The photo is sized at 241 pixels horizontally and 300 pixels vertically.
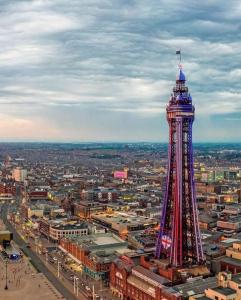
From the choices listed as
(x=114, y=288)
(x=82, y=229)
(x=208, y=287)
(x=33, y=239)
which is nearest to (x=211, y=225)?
(x=82, y=229)

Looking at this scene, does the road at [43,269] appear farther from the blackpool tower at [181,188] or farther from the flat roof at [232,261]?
the flat roof at [232,261]

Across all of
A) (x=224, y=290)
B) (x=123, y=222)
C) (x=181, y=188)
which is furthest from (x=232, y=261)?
(x=123, y=222)

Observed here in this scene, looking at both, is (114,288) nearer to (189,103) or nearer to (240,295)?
(240,295)

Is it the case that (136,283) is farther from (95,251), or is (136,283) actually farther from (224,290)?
(95,251)

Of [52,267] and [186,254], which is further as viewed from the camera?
[52,267]

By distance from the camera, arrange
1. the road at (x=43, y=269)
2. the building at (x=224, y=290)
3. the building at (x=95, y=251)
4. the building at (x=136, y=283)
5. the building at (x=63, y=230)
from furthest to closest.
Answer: the building at (x=63, y=230), the building at (x=95, y=251), the road at (x=43, y=269), the building at (x=136, y=283), the building at (x=224, y=290)

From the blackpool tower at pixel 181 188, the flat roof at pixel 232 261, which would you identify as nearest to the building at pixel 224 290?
the blackpool tower at pixel 181 188

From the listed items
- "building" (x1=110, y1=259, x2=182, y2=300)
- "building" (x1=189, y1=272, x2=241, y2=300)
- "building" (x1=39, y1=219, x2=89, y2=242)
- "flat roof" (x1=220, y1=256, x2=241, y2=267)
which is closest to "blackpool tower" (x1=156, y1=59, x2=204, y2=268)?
"building" (x1=110, y1=259, x2=182, y2=300)

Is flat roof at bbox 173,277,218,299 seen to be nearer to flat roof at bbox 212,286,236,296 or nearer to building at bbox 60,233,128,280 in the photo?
flat roof at bbox 212,286,236,296
